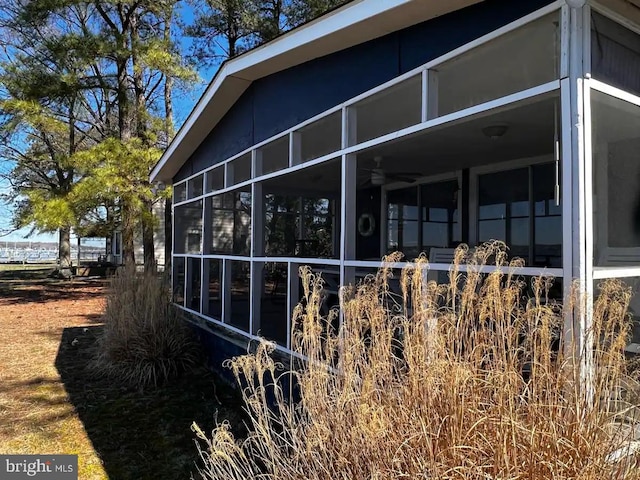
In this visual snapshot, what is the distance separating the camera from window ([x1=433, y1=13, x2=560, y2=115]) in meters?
2.54

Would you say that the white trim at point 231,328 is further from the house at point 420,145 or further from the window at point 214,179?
the window at point 214,179

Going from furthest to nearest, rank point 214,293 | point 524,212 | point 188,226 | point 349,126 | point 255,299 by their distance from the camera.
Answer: point 214,293 → point 188,226 → point 524,212 → point 255,299 → point 349,126

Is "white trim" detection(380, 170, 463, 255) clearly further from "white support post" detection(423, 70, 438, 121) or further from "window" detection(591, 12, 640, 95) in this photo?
"window" detection(591, 12, 640, 95)

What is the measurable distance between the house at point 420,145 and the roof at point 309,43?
0.02 meters

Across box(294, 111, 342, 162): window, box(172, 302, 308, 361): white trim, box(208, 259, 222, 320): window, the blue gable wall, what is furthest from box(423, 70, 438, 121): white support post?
box(208, 259, 222, 320): window

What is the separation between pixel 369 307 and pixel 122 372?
496cm

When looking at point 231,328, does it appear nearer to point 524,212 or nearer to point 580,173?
point 524,212

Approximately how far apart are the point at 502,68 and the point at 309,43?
6.62 ft

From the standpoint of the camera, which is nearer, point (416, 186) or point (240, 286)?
point (416, 186)

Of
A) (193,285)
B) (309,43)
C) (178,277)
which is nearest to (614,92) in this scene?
(309,43)

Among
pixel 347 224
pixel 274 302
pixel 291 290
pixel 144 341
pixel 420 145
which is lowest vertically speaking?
pixel 144 341

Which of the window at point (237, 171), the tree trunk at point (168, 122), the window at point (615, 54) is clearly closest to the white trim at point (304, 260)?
the window at point (237, 171)

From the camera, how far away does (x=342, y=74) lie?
4227mm

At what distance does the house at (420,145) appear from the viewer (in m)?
2.38
